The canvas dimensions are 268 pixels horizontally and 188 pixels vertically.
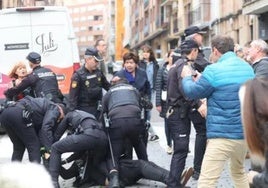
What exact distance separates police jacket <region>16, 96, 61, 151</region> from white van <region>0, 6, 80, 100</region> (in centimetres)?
542

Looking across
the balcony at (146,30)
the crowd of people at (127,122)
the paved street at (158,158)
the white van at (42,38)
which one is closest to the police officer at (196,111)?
the crowd of people at (127,122)

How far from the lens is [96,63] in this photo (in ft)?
26.2

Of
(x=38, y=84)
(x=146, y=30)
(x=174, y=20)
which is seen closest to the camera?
(x=38, y=84)

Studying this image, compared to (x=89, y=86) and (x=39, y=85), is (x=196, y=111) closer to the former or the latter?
(x=89, y=86)

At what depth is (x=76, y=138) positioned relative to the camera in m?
6.64

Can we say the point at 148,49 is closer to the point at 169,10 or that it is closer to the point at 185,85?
the point at 185,85

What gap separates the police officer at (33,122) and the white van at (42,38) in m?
5.42

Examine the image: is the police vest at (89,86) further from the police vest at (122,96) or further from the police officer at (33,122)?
the police vest at (122,96)

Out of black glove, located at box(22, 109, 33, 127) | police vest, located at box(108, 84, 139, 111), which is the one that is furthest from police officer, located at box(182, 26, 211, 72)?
black glove, located at box(22, 109, 33, 127)

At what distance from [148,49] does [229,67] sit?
6.39 metres

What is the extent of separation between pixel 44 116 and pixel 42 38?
5.85 meters

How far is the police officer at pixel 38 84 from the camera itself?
8.12 metres

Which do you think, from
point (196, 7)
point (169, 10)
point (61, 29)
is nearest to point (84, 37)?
point (169, 10)

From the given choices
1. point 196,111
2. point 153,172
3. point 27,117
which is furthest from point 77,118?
point 196,111
